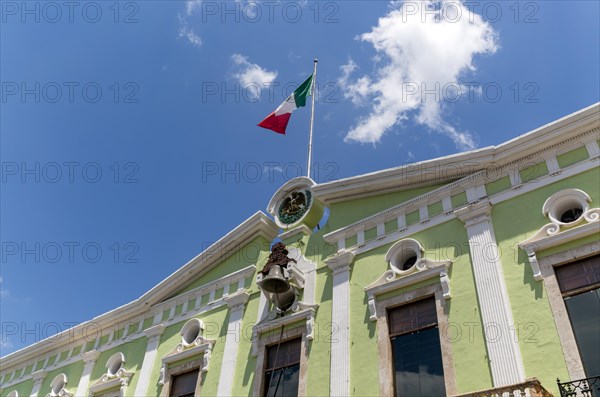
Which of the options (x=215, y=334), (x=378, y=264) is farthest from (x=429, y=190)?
(x=215, y=334)

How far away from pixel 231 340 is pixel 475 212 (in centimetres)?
859

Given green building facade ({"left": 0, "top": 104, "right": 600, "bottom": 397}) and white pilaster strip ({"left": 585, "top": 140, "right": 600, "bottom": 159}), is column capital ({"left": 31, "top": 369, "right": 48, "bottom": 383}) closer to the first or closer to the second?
green building facade ({"left": 0, "top": 104, "right": 600, "bottom": 397})

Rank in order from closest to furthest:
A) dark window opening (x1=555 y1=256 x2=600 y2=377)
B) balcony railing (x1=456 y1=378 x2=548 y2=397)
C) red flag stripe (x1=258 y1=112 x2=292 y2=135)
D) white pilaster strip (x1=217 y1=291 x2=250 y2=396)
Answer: balcony railing (x1=456 y1=378 x2=548 y2=397) < dark window opening (x1=555 y1=256 x2=600 y2=377) < white pilaster strip (x1=217 y1=291 x2=250 y2=396) < red flag stripe (x1=258 y1=112 x2=292 y2=135)

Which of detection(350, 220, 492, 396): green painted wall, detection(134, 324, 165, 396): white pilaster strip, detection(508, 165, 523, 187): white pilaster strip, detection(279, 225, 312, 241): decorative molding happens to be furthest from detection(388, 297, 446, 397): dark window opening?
detection(134, 324, 165, 396): white pilaster strip

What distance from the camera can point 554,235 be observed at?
1305 centimetres

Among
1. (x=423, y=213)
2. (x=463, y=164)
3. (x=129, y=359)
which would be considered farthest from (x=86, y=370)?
(x=463, y=164)

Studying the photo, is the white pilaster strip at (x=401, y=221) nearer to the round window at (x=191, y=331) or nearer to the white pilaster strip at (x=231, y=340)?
the white pilaster strip at (x=231, y=340)

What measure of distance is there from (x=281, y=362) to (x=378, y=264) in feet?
13.2

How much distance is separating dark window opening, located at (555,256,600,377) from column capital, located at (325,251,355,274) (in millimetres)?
5858

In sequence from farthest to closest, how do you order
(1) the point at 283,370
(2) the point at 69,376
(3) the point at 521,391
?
(2) the point at 69,376
(1) the point at 283,370
(3) the point at 521,391

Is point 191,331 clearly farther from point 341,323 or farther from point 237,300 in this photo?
point 341,323

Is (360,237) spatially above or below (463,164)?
below

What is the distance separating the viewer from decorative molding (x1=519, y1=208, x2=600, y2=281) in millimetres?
12648

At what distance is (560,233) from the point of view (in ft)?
42.5
